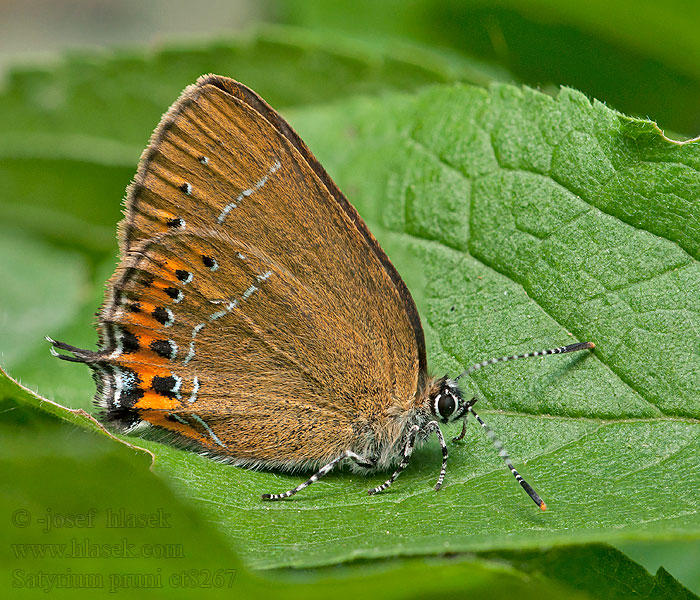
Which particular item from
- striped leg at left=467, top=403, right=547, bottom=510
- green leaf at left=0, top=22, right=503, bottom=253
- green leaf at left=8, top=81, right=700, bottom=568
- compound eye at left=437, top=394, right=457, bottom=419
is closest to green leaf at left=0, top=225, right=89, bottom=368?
green leaf at left=0, top=22, right=503, bottom=253

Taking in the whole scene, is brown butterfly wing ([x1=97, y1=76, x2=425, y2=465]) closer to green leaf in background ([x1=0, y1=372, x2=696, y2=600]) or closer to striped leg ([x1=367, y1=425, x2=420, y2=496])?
striped leg ([x1=367, y1=425, x2=420, y2=496])

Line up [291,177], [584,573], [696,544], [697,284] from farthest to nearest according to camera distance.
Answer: [696,544]
[291,177]
[697,284]
[584,573]

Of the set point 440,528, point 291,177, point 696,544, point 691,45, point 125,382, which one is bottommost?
point 696,544

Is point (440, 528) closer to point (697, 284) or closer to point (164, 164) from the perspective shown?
point (697, 284)

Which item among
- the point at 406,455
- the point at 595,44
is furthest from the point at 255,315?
the point at 595,44

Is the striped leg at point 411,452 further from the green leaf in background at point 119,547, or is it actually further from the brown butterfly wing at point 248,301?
the green leaf in background at point 119,547

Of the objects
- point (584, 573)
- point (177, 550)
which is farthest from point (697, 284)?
point (177, 550)

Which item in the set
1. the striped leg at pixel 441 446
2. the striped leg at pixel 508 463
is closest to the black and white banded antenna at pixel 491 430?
the striped leg at pixel 508 463

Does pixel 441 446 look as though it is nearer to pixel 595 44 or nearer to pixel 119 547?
pixel 119 547
